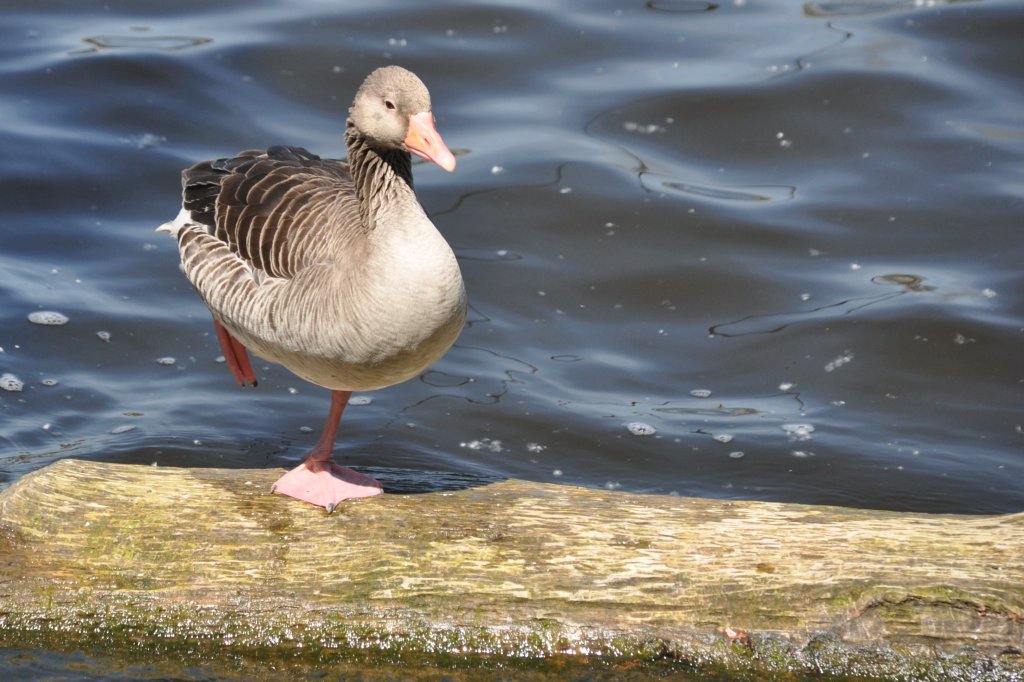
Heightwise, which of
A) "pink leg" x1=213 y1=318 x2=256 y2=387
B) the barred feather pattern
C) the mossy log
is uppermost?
the barred feather pattern

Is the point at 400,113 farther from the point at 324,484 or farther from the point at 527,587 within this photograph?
the point at 527,587

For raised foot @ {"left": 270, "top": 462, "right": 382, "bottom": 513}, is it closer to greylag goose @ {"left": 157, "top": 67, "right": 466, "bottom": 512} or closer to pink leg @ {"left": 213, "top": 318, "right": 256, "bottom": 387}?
greylag goose @ {"left": 157, "top": 67, "right": 466, "bottom": 512}

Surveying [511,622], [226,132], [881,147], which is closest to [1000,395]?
[881,147]

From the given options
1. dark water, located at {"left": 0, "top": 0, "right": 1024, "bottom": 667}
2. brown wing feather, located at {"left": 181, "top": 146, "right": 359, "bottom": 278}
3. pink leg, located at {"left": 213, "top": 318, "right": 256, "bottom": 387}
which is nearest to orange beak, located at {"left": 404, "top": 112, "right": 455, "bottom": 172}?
brown wing feather, located at {"left": 181, "top": 146, "right": 359, "bottom": 278}

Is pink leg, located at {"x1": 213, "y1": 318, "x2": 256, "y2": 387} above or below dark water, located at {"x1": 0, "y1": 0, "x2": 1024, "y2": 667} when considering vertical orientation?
below

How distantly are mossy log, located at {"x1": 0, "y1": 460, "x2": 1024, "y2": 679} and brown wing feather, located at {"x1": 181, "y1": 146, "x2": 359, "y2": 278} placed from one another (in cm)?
124

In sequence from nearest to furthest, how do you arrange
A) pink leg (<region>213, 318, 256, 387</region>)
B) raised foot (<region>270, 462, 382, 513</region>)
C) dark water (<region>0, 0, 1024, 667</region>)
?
raised foot (<region>270, 462, 382, 513</region>), pink leg (<region>213, 318, 256, 387</region>), dark water (<region>0, 0, 1024, 667</region>)

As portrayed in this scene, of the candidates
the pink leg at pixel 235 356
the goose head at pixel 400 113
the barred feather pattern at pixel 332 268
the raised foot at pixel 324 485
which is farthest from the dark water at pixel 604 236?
the goose head at pixel 400 113

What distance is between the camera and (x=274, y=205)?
19.0 ft

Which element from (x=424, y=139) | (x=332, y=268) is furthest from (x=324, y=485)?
(x=424, y=139)

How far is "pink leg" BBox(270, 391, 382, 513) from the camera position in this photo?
5230 millimetres

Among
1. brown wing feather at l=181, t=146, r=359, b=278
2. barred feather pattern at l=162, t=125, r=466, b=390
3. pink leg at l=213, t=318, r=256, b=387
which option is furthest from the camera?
pink leg at l=213, t=318, r=256, b=387

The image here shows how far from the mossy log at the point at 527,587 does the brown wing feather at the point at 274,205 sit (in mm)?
1240

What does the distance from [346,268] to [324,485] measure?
0.91 metres
